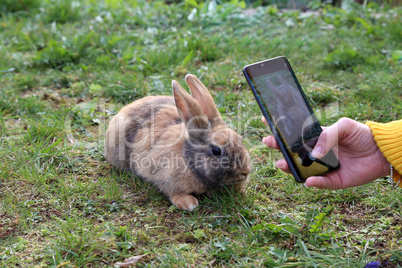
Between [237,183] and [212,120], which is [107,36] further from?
[237,183]

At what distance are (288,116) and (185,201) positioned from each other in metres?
1.00

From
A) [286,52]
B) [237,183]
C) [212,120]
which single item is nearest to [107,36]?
[286,52]

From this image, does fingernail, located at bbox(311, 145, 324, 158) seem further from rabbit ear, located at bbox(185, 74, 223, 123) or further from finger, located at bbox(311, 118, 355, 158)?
rabbit ear, located at bbox(185, 74, 223, 123)

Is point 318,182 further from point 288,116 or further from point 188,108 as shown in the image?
point 188,108

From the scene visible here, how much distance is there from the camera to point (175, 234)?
2785 mm

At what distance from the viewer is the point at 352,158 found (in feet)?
9.40

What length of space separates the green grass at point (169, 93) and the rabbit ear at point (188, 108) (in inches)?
22.2

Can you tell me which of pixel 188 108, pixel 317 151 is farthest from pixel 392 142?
pixel 188 108

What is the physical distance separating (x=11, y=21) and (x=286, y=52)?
4558 mm

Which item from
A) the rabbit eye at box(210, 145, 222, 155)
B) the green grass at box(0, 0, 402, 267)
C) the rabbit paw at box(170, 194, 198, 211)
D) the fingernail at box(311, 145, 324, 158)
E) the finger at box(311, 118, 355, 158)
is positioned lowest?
the rabbit paw at box(170, 194, 198, 211)

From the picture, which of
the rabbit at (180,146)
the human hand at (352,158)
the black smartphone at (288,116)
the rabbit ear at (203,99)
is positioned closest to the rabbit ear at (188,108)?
the rabbit at (180,146)

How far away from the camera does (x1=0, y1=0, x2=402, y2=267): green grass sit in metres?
2.60

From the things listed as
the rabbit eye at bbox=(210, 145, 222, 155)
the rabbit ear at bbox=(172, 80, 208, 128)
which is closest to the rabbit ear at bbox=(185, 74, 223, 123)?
the rabbit ear at bbox=(172, 80, 208, 128)

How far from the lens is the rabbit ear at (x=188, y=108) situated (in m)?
3.11
